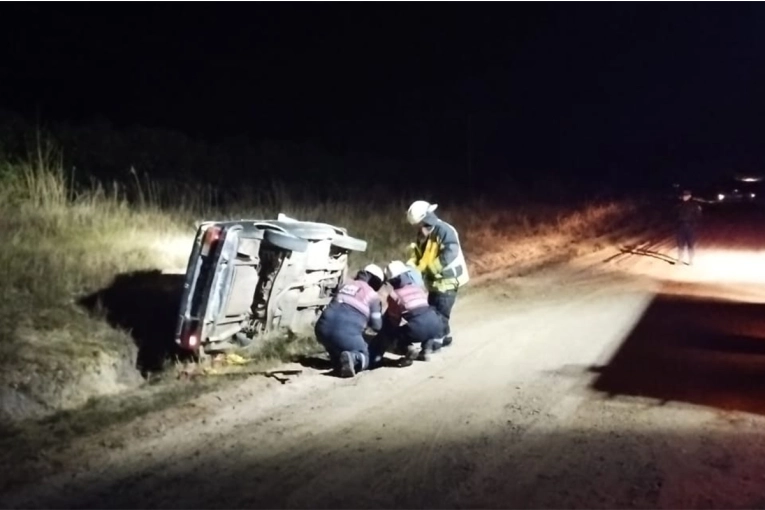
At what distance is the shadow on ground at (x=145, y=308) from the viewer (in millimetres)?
10972

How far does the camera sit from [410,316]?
11133 mm

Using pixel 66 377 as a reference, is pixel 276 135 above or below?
above

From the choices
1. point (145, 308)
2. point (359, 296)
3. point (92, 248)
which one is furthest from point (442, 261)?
point (92, 248)

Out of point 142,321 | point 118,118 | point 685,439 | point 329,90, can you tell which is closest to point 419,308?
point 142,321

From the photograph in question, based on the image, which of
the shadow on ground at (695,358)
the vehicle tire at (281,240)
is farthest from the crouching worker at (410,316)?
the shadow on ground at (695,358)

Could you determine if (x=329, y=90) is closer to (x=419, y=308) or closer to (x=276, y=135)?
(x=276, y=135)

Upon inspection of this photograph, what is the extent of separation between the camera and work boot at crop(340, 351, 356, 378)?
10.4 meters

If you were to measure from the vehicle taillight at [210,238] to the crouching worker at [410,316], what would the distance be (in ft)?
6.94

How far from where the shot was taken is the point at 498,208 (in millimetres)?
27891

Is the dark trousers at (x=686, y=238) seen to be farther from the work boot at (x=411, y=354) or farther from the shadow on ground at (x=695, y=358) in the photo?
the work boot at (x=411, y=354)

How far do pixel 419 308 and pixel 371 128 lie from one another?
32.5 meters

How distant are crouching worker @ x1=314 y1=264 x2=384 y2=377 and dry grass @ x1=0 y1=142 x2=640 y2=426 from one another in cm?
101

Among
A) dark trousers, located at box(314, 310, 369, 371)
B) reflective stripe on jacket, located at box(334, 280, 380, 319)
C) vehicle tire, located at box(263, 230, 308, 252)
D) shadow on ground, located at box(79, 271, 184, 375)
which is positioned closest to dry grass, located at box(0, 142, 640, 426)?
shadow on ground, located at box(79, 271, 184, 375)

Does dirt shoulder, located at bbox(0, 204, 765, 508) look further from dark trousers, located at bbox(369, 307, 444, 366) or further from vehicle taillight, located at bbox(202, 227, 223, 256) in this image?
vehicle taillight, located at bbox(202, 227, 223, 256)
